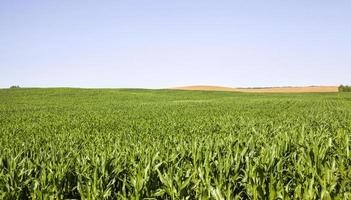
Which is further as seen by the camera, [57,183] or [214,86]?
[214,86]

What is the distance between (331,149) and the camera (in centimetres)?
592

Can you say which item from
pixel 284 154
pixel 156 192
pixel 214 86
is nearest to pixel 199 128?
Result: pixel 284 154

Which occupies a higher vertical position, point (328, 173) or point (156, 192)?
point (328, 173)

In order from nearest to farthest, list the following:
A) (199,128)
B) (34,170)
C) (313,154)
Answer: (34,170)
(313,154)
(199,128)

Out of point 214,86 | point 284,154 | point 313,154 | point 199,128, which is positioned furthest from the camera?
point 214,86

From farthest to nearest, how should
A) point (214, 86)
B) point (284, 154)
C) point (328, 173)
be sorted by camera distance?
point (214, 86) → point (284, 154) → point (328, 173)

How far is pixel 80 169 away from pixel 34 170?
695 millimetres

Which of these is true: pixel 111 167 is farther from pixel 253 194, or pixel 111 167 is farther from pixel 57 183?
pixel 253 194

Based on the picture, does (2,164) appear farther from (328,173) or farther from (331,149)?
(331,149)

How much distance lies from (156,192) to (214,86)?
117 meters

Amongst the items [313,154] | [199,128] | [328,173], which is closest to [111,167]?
[328,173]

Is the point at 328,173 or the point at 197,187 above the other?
the point at 328,173

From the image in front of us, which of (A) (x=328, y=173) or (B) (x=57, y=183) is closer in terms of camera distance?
(A) (x=328, y=173)

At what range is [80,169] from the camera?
4.65 meters
